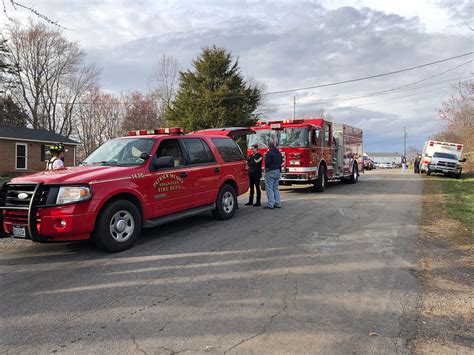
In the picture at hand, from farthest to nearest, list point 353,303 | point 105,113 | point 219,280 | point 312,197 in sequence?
point 105,113 < point 312,197 < point 219,280 < point 353,303

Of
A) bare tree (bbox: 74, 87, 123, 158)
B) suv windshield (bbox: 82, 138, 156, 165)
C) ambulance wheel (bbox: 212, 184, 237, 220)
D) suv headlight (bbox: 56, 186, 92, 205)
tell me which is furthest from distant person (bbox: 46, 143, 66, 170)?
bare tree (bbox: 74, 87, 123, 158)

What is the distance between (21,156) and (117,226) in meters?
26.5

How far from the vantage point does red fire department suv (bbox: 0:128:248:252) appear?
18.5 ft

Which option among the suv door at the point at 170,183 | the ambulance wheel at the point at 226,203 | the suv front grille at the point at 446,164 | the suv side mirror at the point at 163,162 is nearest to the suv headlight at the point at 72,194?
the suv door at the point at 170,183

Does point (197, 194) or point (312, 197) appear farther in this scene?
point (312, 197)

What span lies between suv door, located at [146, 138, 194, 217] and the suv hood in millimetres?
460

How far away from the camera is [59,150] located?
8.49 meters

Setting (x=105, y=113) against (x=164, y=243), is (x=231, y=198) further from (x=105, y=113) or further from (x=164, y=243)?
(x=105, y=113)

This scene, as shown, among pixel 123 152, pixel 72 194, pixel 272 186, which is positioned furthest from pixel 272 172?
pixel 72 194

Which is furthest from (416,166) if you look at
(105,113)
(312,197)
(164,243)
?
(105,113)

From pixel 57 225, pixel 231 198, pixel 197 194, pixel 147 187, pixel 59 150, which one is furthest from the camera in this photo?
pixel 231 198

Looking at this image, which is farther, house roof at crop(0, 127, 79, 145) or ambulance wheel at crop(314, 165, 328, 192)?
house roof at crop(0, 127, 79, 145)

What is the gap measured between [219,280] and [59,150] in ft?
18.1

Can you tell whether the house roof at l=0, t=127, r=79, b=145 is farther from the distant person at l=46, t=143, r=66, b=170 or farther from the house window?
the distant person at l=46, t=143, r=66, b=170
